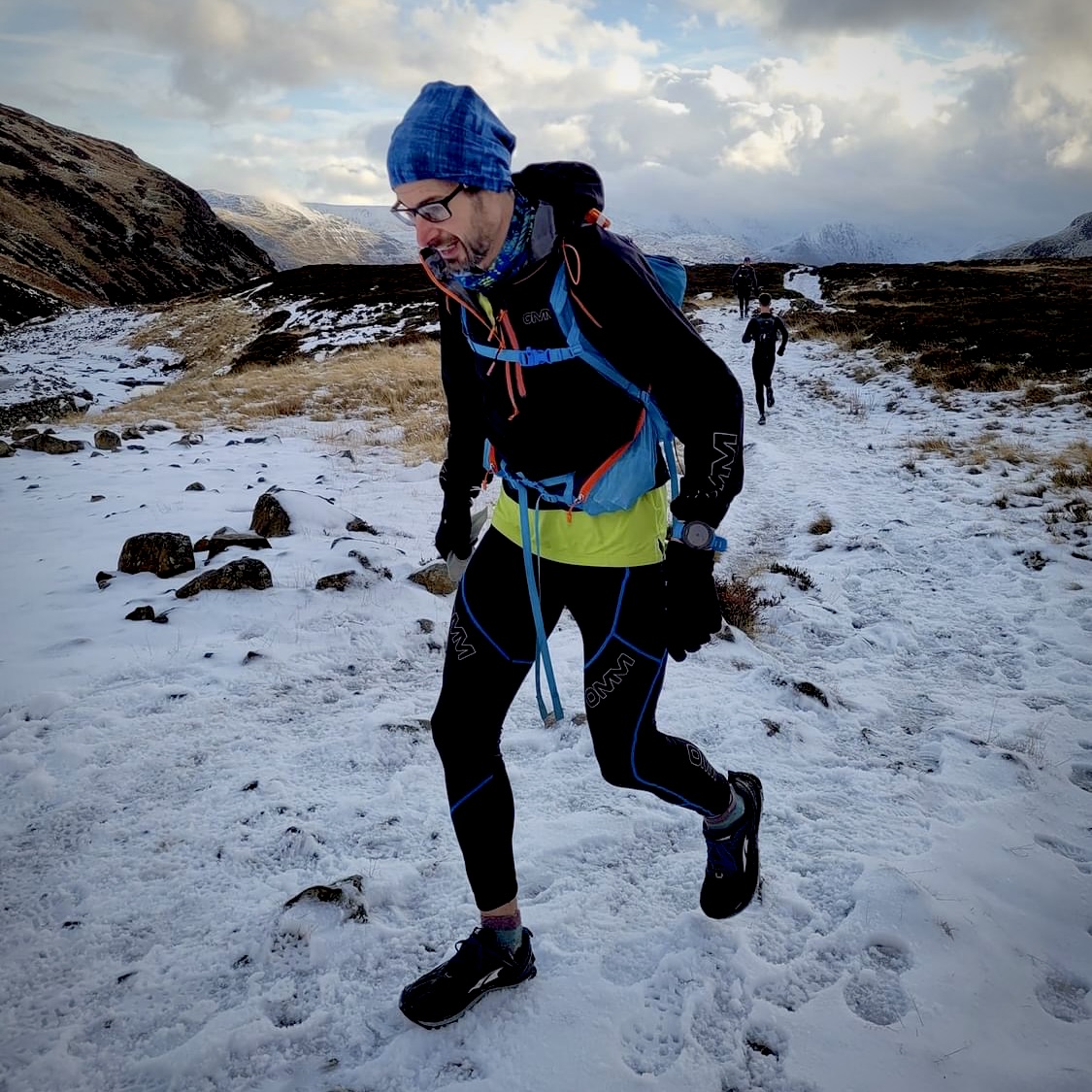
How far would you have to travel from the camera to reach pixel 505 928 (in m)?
2.22

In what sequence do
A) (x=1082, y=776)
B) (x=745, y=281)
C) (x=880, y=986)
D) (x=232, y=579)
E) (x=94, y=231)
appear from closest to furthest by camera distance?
(x=880, y=986)
(x=1082, y=776)
(x=232, y=579)
(x=745, y=281)
(x=94, y=231)

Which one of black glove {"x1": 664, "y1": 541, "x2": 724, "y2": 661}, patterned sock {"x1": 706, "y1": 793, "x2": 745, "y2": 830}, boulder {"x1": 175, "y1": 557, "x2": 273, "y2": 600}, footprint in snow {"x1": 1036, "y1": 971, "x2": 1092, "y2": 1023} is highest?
black glove {"x1": 664, "y1": 541, "x2": 724, "y2": 661}

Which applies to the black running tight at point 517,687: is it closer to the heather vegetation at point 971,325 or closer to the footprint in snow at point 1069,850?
the footprint in snow at point 1069,850

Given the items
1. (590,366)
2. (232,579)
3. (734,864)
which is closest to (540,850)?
(734,864)

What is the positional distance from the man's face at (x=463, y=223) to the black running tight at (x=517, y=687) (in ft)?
3.05

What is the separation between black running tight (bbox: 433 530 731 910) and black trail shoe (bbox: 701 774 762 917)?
17cm

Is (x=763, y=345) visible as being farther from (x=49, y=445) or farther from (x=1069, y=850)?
(x=49, y=445)

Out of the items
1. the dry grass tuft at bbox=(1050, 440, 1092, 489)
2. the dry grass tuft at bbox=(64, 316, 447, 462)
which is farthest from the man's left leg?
the dry grass tuft at bbox=(64, 316, 447, 462)

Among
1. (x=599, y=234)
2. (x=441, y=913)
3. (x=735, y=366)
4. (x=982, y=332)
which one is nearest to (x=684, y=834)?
(x=441, y=913)

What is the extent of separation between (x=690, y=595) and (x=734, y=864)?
116cm

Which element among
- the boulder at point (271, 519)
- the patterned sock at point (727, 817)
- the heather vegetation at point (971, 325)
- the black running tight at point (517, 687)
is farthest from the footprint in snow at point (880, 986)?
the heather vegetation at point (971, 325)

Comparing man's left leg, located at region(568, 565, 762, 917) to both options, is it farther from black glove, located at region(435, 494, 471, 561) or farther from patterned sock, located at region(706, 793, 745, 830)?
black glove, located at region(435, 494, 471, 561)

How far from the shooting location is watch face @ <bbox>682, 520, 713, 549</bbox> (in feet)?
6.19

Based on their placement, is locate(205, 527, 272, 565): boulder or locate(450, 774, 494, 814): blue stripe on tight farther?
locate(205, 527, 272, 565): boulder
